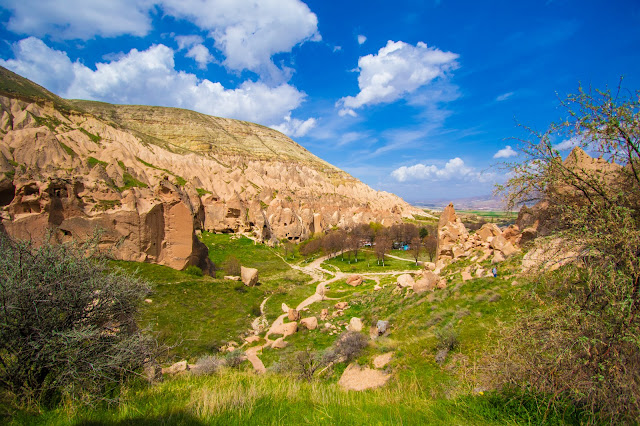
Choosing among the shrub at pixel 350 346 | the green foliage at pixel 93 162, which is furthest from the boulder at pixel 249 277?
the green foliage at pixel 93 162

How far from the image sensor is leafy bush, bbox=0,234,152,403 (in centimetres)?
403

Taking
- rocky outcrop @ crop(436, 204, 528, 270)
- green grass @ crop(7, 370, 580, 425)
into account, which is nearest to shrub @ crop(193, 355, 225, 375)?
green grass @ crop(7, 370, 580, 425)

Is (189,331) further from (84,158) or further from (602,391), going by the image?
(84,158)

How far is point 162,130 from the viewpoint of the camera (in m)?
140

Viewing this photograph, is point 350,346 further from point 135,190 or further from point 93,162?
point 93,162

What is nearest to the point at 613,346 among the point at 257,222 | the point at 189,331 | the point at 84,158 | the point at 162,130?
the point at 189,331

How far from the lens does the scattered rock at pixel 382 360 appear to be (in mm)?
9606

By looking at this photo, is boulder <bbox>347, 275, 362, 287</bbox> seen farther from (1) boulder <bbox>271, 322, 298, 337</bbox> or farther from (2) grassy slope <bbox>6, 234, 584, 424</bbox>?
(1) boulder <bbox>271, 322, 298, 337</bbox>

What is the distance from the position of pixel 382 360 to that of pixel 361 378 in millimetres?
1056

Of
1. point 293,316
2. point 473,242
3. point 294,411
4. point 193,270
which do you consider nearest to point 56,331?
point 294,411

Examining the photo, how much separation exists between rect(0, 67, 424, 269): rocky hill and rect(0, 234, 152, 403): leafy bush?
0.72 metres

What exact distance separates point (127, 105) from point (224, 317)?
190 metres

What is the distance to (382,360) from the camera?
9.86 m

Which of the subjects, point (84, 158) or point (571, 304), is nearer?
point (571, 304)
